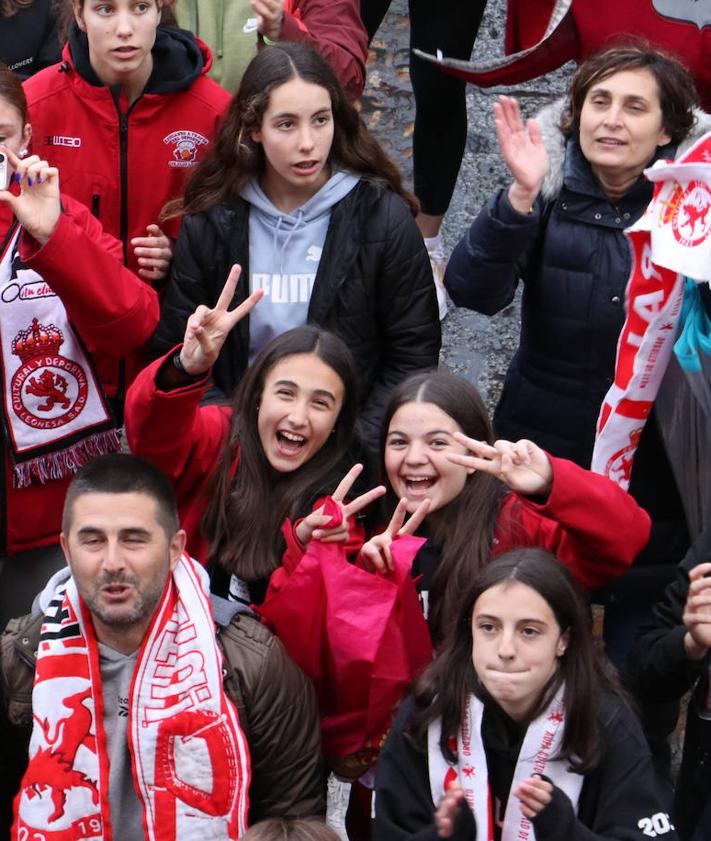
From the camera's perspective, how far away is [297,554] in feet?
13.1

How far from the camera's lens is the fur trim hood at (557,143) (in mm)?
4430

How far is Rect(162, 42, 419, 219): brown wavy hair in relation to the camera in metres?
4.64

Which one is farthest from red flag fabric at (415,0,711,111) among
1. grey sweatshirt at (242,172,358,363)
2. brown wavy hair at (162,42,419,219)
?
grey sweatshirt at (242,172,358,363)

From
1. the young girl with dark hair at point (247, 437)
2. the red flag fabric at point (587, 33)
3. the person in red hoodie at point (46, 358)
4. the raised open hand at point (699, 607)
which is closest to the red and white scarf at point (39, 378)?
the person in red hoodie at point (46, 358)

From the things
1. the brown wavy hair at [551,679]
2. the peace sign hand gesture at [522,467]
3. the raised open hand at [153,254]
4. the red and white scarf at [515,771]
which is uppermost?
the raised open hand at [153,254]

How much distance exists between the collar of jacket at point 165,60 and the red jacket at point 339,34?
338mm

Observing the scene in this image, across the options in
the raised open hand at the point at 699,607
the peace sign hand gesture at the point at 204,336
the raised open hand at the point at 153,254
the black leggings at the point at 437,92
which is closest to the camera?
the raised open hand at the point at 699,607

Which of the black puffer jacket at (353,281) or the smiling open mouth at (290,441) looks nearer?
the smiling open mouth at (290,441)

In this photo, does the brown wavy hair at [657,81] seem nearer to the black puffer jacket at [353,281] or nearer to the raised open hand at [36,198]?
the black puffer jacket at [353,281]

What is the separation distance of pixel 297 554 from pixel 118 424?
0.95m

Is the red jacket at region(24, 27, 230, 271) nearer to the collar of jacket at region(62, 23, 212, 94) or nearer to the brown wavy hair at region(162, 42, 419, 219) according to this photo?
the collar of jacket at region(62, 23, 212, 94)

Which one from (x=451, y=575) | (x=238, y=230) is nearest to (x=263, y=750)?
(x=451, y=575)

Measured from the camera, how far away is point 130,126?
188 inches

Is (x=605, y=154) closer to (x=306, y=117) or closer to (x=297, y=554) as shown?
(x=306, y=117)
